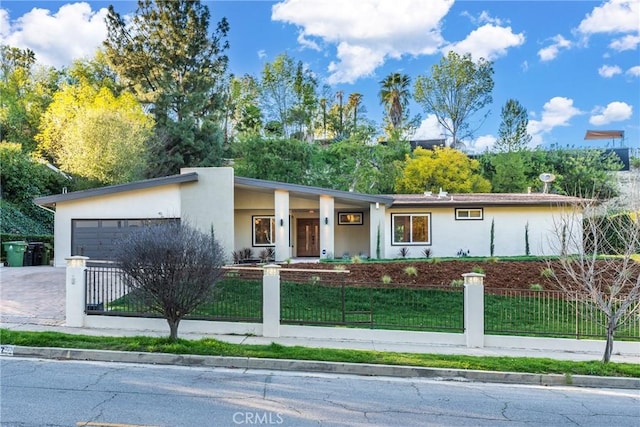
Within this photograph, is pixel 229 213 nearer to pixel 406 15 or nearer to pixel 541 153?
pixel 406 15

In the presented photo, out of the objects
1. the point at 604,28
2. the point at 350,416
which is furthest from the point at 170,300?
the point at 604,28

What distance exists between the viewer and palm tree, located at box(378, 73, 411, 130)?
1694 inches

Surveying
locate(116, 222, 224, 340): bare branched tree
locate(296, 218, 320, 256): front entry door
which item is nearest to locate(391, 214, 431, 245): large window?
locate(296, 218, 320, 256): front entry door

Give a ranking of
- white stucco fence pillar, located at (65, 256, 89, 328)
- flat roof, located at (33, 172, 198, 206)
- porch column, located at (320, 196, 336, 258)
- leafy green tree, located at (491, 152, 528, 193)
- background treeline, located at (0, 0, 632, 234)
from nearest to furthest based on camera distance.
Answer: white stucco fence pillar, located at (65, 256, 89, 328)
flat roof, located at (33, 172, 198, 206)
porch column, located at (320, 196, 336, 258)
background treeline, located at (0, 0, 632, 234)
leafy green tree, located at (491, 152, 528, 193)

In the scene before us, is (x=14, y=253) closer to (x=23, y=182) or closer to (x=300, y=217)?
(x=23, y=182)

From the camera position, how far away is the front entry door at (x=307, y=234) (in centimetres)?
2386

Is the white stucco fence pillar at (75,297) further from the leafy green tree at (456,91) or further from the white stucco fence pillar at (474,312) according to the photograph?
the leafy green tree at (456,91)

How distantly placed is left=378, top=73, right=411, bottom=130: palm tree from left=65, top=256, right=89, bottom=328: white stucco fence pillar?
35890mm

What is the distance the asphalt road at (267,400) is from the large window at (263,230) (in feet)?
50.3

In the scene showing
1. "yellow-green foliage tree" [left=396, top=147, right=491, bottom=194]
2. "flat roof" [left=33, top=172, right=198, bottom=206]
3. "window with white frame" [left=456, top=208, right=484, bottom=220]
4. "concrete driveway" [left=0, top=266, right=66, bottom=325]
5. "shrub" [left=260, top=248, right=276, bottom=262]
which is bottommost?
"concrete driveway" [left=0, top=266, right=66, bottom=325]

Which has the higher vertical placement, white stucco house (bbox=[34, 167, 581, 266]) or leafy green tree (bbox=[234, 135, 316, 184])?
leafy green tree (bbox=[234, 135, 316, 184])

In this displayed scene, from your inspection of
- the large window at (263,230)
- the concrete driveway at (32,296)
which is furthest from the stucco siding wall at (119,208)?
the large window at (263,230)

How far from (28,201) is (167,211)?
44.6 feet

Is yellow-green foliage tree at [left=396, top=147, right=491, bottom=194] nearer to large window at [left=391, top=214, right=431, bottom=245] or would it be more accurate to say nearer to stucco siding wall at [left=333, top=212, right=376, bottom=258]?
stucco siding wall at [left=333, top=212, right=376, bottom=258]
